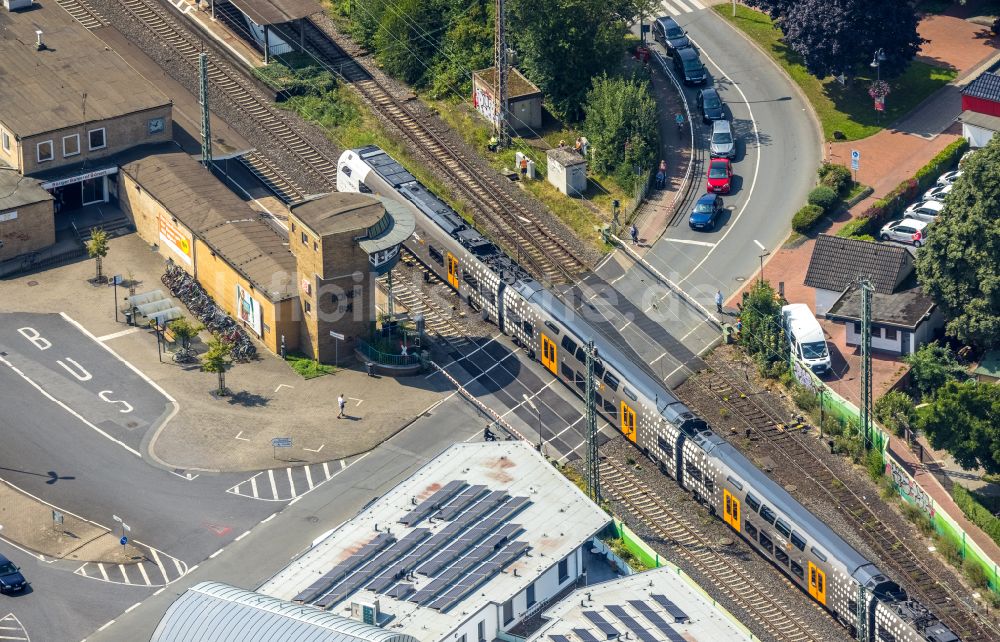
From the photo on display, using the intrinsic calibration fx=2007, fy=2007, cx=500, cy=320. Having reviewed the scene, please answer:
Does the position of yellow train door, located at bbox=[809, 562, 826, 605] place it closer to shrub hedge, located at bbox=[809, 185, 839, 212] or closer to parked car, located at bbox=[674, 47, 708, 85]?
shrub hedge, located at bbox=[809, 185, 839, 212]

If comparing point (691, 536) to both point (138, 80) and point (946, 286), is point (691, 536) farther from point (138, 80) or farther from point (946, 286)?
point (138, 80)

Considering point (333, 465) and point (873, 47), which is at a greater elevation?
point (873, 47)

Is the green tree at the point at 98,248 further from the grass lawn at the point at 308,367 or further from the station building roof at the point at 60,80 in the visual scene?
the grass lawn at the point at 308,367

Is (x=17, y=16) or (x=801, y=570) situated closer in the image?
(x=801, y=570)

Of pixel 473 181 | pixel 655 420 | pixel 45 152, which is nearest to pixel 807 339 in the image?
pixel 655 420

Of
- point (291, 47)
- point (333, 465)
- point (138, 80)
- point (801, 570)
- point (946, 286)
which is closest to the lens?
point (801, 570)

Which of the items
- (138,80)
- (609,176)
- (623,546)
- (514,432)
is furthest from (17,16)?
(623,546)

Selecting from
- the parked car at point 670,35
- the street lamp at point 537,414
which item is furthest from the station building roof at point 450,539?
the parked car at point 670,35
